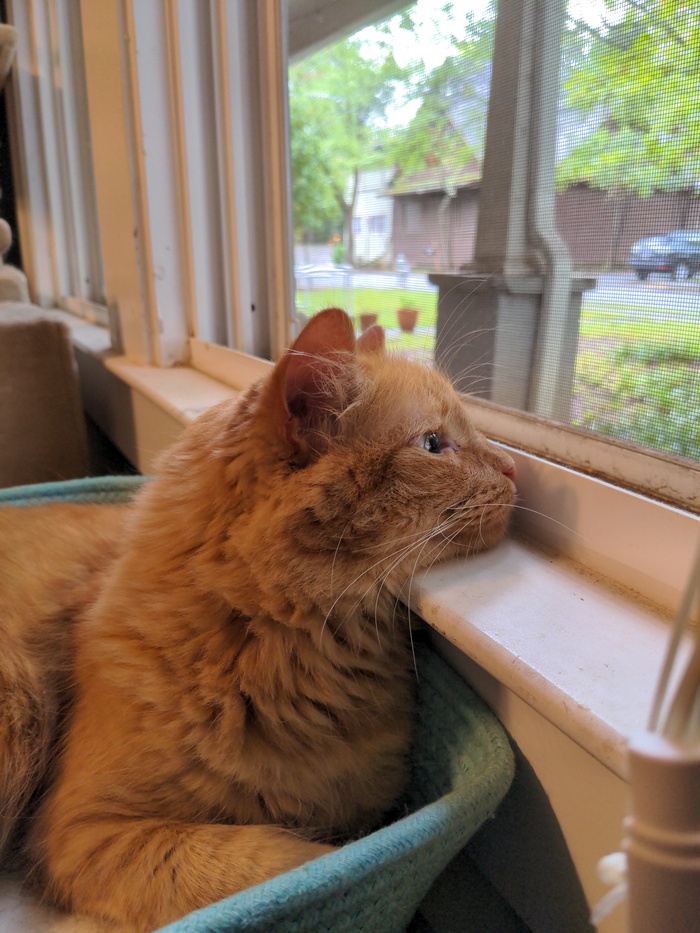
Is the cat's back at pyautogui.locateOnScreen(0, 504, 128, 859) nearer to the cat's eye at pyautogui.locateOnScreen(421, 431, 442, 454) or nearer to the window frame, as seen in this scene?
the window frame

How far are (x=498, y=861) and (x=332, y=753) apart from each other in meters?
0.24

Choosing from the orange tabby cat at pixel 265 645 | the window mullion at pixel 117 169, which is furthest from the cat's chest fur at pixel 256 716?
Result: the window mullion at pixel 117 169

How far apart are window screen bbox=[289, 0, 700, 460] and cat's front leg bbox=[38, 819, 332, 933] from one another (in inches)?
23.8

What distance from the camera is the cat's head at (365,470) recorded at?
2.25 ft

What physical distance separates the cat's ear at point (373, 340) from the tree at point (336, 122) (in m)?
0.56

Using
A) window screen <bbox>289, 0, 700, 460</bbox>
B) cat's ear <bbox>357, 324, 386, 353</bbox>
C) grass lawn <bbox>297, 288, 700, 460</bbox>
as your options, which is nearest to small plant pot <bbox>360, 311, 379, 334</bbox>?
window screen <bbox>289, 0, 700, 460</bbox>

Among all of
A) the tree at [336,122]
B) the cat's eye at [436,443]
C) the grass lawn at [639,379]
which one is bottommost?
the cat's eye at [436,443]

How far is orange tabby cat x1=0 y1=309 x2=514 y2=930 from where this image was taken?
0.68 metres

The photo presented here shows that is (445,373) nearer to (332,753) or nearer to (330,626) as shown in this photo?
(330,626)

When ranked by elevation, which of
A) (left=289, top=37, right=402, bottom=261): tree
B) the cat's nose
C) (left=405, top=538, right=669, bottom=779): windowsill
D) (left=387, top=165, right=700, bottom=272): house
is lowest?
(left=405, top=538, right=669, bottom=779): windowsill

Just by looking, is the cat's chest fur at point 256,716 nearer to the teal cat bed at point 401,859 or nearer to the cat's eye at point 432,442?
the teal cat bed at point 401,859

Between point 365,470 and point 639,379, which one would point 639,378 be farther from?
point 365,470

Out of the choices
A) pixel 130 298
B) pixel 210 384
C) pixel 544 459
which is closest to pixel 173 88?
pixel 130 298

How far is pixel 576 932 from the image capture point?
65cm
